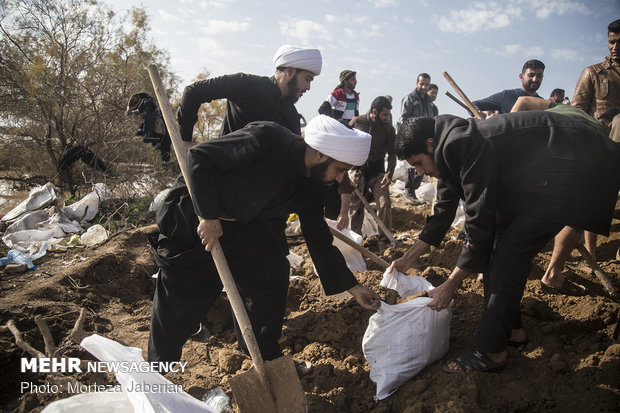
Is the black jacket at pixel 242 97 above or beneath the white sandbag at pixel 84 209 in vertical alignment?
above

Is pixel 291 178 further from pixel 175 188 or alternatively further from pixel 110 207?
pixel 110 207

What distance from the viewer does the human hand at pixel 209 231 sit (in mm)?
1985

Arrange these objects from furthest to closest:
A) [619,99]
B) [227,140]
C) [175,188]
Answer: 1. [619,99]
2. [175,188]
3. [227,140]

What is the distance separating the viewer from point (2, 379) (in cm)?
247

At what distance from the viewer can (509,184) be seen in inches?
84.0

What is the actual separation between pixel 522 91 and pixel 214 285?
14.3 feet

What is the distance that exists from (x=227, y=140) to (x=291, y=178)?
0.40 m

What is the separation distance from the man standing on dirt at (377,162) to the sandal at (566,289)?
2.15 metres

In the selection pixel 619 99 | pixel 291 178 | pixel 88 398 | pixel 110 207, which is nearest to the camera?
pixel 88 398

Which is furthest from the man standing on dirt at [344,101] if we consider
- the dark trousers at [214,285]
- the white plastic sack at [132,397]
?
the white plastic sack at [132,397]

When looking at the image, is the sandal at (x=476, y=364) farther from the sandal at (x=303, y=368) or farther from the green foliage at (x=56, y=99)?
the green foliage at (x=56, y=99)

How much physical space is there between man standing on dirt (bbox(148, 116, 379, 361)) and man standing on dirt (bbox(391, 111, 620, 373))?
48cm

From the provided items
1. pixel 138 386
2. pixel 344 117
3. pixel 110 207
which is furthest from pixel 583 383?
pixel 110 207

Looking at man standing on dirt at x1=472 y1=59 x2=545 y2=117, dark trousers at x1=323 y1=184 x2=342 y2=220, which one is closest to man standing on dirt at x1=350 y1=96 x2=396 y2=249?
man standing on dirt at x1=472 y1=59 x2=545 y2=117
